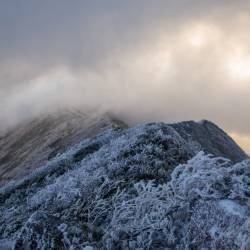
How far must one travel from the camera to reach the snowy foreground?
36.5 feet

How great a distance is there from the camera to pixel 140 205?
12523mm

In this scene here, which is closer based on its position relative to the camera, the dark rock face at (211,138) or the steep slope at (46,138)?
the dark rock face at (211,138)

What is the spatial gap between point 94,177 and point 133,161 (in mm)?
1154

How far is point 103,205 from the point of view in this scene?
13.5 meters

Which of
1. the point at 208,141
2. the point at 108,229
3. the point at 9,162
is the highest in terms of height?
the point at 108,229

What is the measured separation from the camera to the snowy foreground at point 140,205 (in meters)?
11.1

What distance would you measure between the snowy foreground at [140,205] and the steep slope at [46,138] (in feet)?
341

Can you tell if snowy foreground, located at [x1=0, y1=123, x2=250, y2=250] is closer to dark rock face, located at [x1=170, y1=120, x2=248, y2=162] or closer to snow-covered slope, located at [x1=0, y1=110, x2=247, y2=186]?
dark rock face, located at [x1=170, y1=120, x2=248, y2=162]

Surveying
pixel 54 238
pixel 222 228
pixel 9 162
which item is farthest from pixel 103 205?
pixel 9 162

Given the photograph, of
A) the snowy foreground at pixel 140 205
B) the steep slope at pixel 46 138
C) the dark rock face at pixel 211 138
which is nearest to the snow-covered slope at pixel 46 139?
the steep slope at pixel 46 138

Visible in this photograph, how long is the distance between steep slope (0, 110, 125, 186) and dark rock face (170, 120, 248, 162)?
92.8 m

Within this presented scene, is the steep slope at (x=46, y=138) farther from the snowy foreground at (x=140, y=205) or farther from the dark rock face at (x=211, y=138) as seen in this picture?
the snowy foreground at (x=140, y=205)

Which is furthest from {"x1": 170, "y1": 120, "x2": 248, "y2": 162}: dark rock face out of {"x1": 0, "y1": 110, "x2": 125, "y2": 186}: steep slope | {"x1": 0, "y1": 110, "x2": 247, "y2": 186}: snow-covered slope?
{"x1": 0, "y1": 110, "x2": 125, "y2": 186}: steep slope

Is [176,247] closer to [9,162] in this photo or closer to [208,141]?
[208,141]
